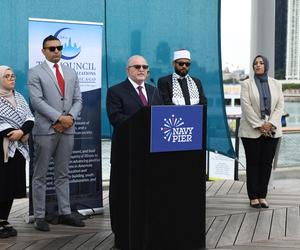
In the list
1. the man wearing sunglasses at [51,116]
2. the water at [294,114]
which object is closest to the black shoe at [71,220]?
the man wearing sunglasses at [51,116]

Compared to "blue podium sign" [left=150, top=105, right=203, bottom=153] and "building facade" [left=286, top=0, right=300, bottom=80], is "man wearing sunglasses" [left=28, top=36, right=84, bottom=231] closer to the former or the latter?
"blue podium sign" [left=150, top=105, right=203, bottom=153]

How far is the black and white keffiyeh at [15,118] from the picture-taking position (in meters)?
4.45

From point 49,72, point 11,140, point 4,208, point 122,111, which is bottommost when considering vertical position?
point 4,208

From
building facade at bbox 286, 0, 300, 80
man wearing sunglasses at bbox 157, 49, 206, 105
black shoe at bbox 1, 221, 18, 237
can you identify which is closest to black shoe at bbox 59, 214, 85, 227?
black shoe at bbox 1, 221, 18, 237

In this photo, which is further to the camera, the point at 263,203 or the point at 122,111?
the point at 263,203

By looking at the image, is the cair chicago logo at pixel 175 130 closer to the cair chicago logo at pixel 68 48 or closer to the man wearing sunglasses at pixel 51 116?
the man wearing sunglasses at pixel 51 116

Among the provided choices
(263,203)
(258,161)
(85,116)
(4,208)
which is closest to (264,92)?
(258,161)

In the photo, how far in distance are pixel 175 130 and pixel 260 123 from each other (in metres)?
2.11

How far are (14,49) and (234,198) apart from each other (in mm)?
3005

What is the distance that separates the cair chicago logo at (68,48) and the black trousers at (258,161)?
2.02m

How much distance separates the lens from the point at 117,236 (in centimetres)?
416

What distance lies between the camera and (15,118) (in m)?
4.49

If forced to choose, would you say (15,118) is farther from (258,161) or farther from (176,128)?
(258,161)

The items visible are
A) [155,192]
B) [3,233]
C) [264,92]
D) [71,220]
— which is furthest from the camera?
[264,92]
